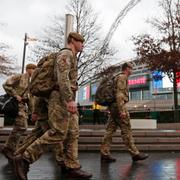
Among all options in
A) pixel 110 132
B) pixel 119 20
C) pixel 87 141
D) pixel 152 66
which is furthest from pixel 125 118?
pixel 152 66

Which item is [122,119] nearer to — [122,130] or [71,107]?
[122,130]

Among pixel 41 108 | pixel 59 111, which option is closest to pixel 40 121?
pixel 41 108

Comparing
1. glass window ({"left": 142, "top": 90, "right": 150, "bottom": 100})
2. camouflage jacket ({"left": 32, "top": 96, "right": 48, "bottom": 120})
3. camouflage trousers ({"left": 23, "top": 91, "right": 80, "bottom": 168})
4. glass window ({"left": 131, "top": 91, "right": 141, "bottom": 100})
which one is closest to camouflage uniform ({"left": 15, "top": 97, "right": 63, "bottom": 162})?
camouflage jacket ({"left": 32, "top": 96, "right": 48, "bottom": 120})

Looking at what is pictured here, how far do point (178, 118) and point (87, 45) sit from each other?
8.58m

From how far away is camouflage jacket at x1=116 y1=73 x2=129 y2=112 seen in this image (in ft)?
22.7

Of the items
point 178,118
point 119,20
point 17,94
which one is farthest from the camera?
point 178,118

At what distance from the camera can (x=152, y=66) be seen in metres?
26.0

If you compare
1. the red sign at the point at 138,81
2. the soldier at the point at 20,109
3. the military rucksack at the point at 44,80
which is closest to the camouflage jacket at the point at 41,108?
the military rucksack at the point at 44,80

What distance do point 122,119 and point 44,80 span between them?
2.62 metres

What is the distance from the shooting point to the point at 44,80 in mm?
4918

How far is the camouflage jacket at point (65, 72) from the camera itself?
181 inches

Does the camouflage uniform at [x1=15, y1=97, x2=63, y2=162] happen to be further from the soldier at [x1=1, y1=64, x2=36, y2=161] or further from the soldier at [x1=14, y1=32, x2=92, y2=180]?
the soldier at [x1=1, y1=64, x2=36, y2=161]

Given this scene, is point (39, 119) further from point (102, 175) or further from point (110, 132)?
point (110, 132)

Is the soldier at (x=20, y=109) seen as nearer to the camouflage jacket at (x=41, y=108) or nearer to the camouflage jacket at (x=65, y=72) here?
the camouflage jacket at (x=41, y=108)
